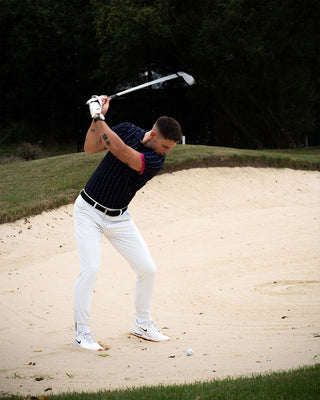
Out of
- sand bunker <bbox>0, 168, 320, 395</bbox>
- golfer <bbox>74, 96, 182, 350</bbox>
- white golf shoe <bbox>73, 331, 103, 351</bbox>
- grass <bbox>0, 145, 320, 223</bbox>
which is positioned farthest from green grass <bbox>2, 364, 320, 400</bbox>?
grass <bbox>0, 145, 320, 223</bbox>

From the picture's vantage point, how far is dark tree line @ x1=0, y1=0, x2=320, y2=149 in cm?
2195

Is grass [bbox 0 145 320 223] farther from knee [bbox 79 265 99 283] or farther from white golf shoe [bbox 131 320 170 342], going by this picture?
knee [bbox 79 265 99 283]

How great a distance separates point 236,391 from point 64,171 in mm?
10675

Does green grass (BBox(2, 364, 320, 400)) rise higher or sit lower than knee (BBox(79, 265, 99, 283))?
lower

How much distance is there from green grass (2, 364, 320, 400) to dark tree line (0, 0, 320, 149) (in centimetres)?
1568

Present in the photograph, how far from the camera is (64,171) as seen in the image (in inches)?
532

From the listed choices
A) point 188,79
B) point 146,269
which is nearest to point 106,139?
point 146,269

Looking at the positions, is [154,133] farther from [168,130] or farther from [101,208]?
[101,208]

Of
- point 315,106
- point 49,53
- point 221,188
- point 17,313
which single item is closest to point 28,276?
point 17,313

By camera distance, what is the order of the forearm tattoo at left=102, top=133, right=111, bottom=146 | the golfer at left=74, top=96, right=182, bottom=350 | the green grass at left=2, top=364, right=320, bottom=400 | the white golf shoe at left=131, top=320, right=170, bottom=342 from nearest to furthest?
the green grass at left=2, top=364, right=320, bottom=400
the forearm tattoo at left=102, top=133, right=111, bottom=146
the golfer at left=74, top=96, right=182, bottom=350
the white golf shoe at left=131, top=320, right=170, bottom=342

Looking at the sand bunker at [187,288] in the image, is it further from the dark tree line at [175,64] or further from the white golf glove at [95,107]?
the dark tree line at [175,64]

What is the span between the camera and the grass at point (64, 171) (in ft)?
36.5

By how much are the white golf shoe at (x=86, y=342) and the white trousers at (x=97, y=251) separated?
0.37 ft

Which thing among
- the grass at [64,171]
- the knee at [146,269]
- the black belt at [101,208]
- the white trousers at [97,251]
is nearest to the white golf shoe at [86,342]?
the white trousers at [97,251]
